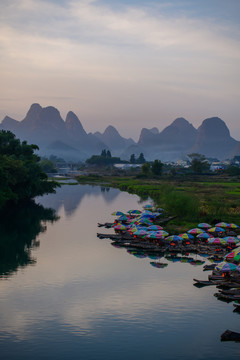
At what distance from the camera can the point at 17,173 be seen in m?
55.2

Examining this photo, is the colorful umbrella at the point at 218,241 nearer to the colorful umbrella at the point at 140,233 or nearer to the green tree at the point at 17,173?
the colorful umbrella at the point at 140,233

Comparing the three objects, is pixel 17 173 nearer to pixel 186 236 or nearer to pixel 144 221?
pixel 144 221

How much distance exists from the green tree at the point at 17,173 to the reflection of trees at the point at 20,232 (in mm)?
2117

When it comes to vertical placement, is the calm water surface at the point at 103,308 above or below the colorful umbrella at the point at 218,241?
below

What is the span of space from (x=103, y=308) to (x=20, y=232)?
23.0 meters

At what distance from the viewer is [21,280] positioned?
2708 cm

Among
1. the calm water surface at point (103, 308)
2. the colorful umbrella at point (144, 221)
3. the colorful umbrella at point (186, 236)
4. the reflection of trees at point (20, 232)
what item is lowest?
the calm water surface at point (103, 308)

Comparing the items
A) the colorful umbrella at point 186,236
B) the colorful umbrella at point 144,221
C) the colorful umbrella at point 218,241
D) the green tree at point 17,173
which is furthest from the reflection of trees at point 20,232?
the colorful umbrella at point 218,241

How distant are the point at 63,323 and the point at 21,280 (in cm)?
754

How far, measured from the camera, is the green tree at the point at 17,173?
50094 millimetres

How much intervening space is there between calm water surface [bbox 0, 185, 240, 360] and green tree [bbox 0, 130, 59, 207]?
Result: 14.7 metres

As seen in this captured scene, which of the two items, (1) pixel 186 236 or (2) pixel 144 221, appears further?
(2) pixel 144 221

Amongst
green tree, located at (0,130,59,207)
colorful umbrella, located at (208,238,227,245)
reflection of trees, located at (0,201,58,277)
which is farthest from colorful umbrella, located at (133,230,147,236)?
green tree, located at (0,130,59,207)

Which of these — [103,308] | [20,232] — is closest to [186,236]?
[103,308]
